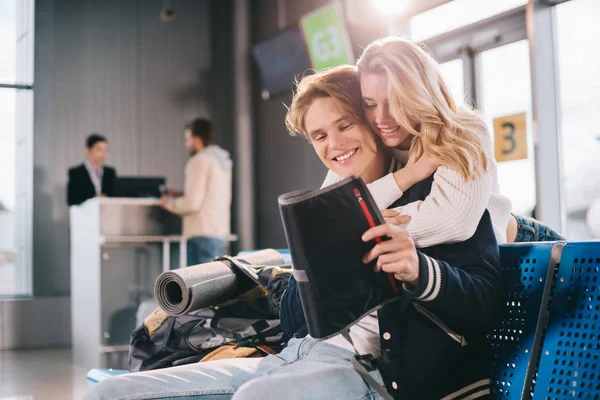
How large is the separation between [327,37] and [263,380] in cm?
552

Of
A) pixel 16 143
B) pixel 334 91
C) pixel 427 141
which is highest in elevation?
pixel 16 143

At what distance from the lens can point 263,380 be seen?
1260mm

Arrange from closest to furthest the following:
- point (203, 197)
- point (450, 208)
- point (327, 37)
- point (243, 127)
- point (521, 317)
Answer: point (450, 208)
point (521, 317)
point (203, 197)
point (327, 37)
point (243, 127)

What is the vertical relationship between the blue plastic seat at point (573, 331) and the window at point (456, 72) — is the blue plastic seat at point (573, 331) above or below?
below

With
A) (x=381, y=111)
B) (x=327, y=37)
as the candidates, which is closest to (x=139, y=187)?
(x=327, y=37)

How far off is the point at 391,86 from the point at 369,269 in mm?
402

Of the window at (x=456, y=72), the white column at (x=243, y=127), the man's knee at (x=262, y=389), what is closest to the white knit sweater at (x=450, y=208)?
the man's knee at (x=262, y=389)

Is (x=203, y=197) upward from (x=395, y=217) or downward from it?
upward

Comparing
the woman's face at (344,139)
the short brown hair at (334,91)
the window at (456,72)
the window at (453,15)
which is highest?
the window at (453,15)

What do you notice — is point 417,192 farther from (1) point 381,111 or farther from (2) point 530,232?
(2) point 530,232

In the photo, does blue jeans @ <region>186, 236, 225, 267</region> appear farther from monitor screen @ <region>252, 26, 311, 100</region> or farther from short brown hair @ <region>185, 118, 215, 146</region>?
monitor screen @ <region>252, 26, 311, 100</region>

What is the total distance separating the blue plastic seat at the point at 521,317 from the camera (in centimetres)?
140

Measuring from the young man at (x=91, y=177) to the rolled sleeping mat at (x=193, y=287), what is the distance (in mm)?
4753

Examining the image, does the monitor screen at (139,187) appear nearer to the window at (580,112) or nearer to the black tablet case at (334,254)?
the window at (580,112)
